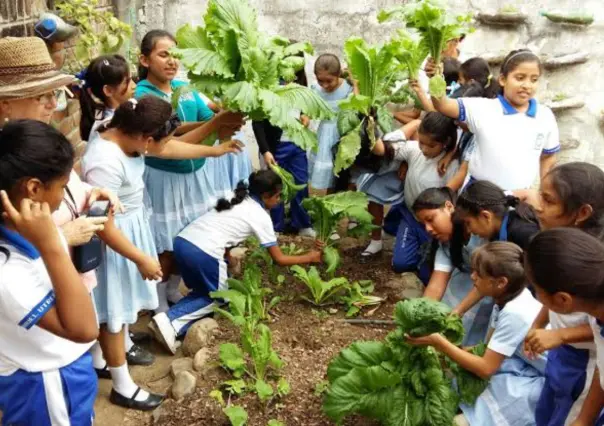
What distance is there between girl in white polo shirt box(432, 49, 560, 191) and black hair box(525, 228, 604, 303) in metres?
1.75

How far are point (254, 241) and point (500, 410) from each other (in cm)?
250

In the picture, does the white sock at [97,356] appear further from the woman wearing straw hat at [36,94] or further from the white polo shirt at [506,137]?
the white polo shirt at [506,137]

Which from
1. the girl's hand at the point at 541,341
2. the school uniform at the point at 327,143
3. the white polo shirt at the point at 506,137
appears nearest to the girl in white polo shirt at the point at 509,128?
the white polo shirt at the point at 506,137

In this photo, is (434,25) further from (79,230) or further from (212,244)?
(79,230)

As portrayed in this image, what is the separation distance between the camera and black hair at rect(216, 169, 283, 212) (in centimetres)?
408

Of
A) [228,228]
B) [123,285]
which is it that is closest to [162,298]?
[228,228]

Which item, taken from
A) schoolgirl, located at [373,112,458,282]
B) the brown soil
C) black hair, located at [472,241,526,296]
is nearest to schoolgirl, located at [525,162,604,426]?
black hair, located at [472,241,526,296]

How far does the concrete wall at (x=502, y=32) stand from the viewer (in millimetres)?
6230

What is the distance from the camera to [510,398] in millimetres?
2820

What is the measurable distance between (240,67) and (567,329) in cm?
216

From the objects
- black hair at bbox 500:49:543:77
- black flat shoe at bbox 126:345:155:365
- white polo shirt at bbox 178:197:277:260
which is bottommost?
black flat shoe at bbox 126:345:155:365

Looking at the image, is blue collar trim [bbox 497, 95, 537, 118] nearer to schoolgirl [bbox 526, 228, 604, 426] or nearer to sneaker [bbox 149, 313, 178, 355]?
schoolgirl [bbox 526, 228, 604, 426]

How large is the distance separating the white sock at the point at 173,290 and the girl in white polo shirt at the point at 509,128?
2.13 meters

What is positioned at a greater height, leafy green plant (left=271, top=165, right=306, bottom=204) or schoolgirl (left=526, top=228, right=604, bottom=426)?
schoolgirl (left=526, top=228, right=604, bottom=426)
